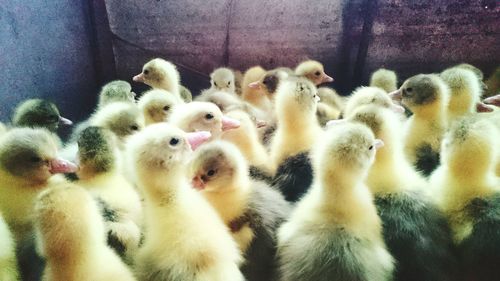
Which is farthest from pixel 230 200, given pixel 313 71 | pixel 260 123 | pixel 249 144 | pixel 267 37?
pixel 267 37

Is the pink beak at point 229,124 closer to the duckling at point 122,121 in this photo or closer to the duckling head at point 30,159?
the duckling at point 122,121

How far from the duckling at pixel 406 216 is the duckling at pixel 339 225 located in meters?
0.06

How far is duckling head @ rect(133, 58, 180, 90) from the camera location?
240cm

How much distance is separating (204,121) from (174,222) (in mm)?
604

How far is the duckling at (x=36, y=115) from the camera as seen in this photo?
6.54 ft

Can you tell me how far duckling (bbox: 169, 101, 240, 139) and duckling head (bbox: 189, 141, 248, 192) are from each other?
341mm

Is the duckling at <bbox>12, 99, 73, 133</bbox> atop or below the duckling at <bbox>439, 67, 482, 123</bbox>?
below

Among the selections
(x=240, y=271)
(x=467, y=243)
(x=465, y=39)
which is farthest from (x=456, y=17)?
(x=240, y=271)

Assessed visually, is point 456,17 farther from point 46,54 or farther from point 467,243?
point 46,54

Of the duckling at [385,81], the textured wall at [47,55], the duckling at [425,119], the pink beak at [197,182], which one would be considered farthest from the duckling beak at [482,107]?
the textured wall at [47,55]

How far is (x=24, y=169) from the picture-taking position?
1537 mm

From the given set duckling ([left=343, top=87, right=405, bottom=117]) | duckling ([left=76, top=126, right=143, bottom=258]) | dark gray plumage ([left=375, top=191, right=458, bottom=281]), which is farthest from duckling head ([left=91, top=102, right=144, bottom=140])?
dark gray plumage ([left=375, top=191, right=458, bottom=281])

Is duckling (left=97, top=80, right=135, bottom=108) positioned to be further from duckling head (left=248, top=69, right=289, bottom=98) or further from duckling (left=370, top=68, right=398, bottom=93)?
duckling (left=370, top=68, right=398, bottom=93)

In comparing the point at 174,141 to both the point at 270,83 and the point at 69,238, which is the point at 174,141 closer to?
the point at 69,238
